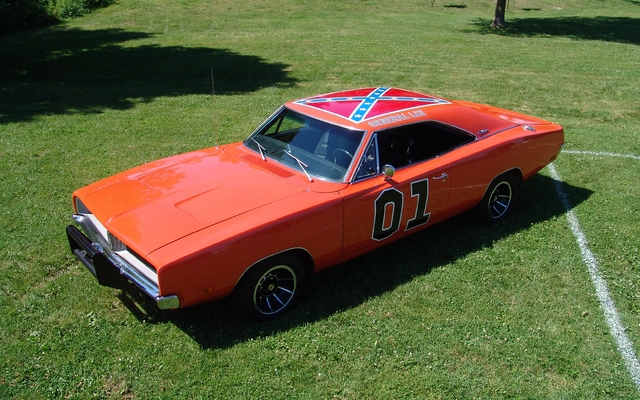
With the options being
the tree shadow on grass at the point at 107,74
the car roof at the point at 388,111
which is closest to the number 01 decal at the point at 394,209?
the car roof at the point at 388,111

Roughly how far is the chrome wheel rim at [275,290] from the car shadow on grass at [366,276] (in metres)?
0.11

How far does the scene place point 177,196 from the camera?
4473 mm

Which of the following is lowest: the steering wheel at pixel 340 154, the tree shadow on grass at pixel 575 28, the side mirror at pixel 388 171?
the side mirror at pixel 388 171

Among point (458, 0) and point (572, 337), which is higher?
point (458, 0)

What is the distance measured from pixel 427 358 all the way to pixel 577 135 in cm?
656

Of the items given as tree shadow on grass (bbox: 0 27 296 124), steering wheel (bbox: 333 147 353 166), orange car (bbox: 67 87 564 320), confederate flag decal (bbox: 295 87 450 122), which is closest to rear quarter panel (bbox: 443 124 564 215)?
orange car (bbox: 67 87 564 320)

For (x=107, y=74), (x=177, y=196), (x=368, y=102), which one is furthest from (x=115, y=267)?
(x=107, y=74)

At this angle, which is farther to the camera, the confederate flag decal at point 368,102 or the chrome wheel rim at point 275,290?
the confederate flag decal at point 368,102

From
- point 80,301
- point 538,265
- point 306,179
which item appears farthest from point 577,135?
point 80,301

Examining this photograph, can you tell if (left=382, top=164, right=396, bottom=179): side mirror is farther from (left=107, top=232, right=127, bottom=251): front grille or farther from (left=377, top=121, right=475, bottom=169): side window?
(left=107, top=232, right=127, bottom=251): front grille

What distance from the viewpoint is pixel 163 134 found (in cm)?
894

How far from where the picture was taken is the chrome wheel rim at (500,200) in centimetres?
596

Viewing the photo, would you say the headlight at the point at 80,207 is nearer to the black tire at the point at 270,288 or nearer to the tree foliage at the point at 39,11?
the black tire at the point at 270,288

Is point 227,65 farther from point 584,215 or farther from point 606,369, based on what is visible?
point 606,369
